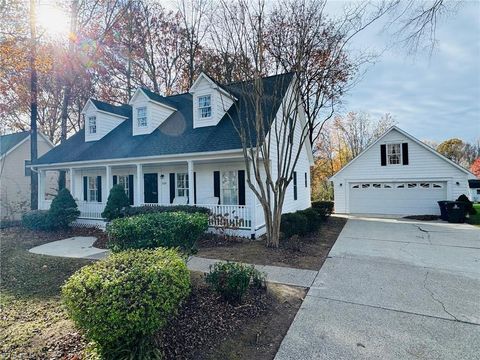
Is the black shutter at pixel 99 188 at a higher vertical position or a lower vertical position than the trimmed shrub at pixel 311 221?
higher

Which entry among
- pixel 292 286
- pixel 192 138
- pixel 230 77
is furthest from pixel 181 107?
pixel 292 286

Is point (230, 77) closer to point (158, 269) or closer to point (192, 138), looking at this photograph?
point (192, 138)

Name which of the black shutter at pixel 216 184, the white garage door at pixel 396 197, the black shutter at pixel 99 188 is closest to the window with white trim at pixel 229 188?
the black shutter at pixel 216 184

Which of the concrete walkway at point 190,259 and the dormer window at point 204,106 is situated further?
the dormer window at point 204,106

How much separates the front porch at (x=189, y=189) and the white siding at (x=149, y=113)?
2.05 meters

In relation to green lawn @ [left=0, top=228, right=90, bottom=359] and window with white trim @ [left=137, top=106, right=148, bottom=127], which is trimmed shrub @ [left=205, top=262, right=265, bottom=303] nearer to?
green lawn @ [left=0, top=228, right=90, bottom=359]

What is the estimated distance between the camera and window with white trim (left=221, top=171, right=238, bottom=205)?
10938 mm

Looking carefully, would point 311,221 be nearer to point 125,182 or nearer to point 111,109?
point 125,182

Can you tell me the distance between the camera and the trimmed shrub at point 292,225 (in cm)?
875

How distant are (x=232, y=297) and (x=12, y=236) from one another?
37.8 ft

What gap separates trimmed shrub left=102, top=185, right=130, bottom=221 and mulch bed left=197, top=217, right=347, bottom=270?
13.6ft

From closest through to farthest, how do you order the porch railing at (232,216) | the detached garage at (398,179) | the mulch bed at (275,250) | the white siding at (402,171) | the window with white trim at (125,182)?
the mulch bed at (275,250) → the porch railing at (232,216) → the window with white trim at (125,182) → the white siding at (402,171) → the detached garage at (398,179)

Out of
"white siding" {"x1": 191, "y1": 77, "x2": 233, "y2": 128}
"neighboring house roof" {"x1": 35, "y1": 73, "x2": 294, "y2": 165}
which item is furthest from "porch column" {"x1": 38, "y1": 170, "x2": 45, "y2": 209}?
"white siding" {"x1": 191, "y1": 77, "x2": 233, "y2": 128}

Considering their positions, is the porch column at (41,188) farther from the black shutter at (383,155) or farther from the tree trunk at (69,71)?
the black shutter at (383,155)
